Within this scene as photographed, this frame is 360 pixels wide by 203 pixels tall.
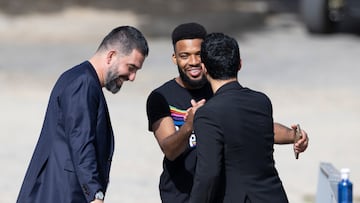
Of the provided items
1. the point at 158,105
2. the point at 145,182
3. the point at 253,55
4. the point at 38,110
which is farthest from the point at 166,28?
the point at 158,105

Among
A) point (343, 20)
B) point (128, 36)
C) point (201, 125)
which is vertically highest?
point (128, 36)

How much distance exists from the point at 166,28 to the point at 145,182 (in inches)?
452

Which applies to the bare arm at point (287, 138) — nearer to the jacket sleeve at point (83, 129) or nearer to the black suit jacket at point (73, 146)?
the black suit jacket at point (73, 146)

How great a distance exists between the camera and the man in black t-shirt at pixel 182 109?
5.20 metres

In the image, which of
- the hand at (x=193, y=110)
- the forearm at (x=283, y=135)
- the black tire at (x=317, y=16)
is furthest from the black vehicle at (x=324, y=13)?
the hand at (x=193, y=110)

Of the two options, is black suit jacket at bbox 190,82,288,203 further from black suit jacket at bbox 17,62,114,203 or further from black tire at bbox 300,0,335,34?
black tire at bbox 300,0,335,34

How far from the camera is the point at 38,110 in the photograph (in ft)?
44.1

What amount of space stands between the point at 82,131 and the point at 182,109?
0.73 meters

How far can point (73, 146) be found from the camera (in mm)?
4719

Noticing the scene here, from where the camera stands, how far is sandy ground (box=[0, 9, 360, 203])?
10508mm

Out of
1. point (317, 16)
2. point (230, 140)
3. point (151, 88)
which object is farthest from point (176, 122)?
point (317, 16)

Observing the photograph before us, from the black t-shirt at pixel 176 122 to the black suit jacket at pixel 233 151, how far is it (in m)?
0.65

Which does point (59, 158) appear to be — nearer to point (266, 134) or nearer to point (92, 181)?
point (92, 181)

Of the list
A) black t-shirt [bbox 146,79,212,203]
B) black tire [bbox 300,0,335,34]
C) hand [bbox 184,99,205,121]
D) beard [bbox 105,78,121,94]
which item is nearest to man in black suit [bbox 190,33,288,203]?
hand [bbox 184,99,205,121]
